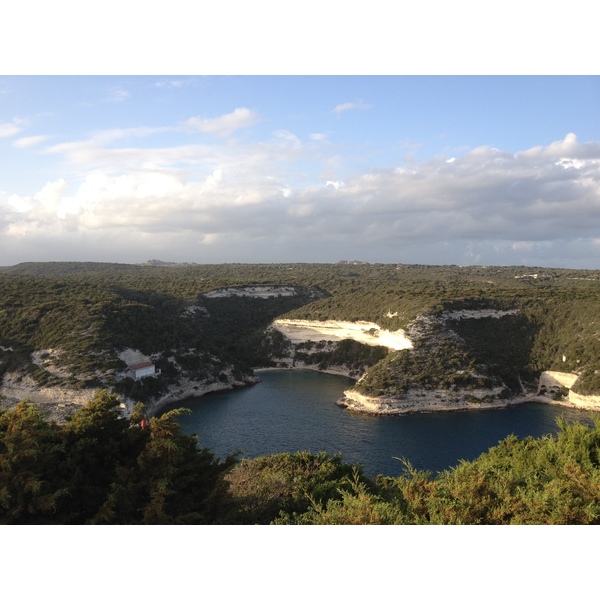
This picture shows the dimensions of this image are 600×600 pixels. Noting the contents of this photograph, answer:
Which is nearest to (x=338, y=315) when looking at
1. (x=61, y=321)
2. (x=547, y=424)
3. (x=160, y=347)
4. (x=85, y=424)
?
(x=160, y=347)

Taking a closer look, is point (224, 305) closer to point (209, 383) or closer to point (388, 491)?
point (209, 383)

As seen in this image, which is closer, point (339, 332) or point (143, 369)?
point (143, 369)

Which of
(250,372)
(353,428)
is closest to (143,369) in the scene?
(250,372)

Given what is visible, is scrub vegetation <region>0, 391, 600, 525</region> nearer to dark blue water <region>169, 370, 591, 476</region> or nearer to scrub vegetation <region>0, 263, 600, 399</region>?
dark blue water <region>169, 370, 591, 476</region>

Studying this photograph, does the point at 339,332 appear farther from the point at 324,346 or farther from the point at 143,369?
the point at 143,369

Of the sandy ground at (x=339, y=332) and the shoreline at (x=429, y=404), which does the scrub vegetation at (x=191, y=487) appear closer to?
the shoreline at (x=429, y=404)

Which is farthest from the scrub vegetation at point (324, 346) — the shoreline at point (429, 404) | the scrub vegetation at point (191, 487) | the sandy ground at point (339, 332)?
the scrub vegetation at point (191, 487)
